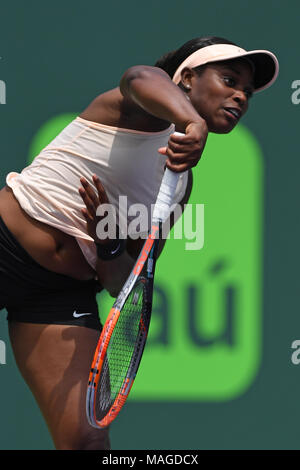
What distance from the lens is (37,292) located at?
6.33ft

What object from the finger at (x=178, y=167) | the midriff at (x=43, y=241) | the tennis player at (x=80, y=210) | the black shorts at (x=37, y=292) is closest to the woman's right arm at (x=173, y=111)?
the finger at (x=178, y=167)

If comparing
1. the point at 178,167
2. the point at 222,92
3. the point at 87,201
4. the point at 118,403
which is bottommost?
the point at 118,403

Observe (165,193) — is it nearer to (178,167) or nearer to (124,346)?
(178,167)

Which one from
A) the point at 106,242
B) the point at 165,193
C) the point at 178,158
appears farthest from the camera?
the point at 106,242

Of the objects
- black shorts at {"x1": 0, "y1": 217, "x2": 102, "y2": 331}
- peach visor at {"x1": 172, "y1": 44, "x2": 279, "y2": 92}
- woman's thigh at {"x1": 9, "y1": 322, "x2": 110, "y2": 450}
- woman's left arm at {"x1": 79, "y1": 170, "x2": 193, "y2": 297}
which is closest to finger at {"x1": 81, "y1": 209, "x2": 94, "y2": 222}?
woman's left arm at {"x1": 79, "y1": 170, "x2": 193, "y2": 297}

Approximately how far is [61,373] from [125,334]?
0.24m

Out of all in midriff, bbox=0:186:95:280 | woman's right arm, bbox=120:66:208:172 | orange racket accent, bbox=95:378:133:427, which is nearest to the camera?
woman's right arm, bbox=120:66:208:172

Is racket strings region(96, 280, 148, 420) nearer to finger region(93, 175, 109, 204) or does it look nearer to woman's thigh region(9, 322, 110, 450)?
woman's thigh region(9, 322, 110, 450)

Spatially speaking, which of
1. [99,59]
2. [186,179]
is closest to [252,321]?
[186,179]

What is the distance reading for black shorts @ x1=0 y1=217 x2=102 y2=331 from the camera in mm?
1873

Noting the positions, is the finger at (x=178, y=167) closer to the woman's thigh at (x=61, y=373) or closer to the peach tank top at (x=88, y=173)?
the peach tank top at (x=88, y=173)

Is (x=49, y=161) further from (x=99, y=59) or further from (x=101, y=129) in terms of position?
(x=99, y=59)

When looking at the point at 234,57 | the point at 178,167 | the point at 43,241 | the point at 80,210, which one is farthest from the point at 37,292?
the point at 234,57

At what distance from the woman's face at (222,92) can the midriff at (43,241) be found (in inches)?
19.5
